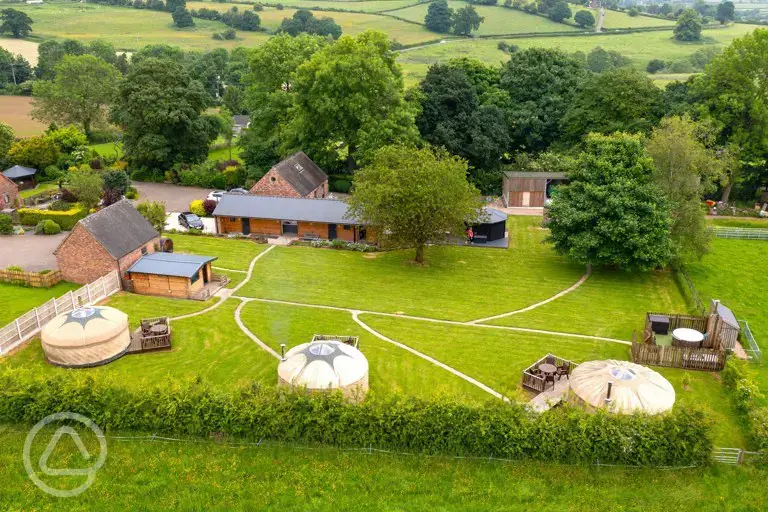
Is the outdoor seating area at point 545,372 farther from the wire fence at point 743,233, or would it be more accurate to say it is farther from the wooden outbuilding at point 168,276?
the wire fence at point 743,233

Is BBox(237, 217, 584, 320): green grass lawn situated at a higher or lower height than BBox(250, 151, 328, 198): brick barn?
lower

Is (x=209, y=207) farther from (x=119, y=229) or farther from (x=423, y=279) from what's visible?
(x=423, y=279)

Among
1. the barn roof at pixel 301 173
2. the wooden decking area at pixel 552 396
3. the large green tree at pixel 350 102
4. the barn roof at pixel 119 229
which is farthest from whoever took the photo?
the large green tree at pixel 350 102

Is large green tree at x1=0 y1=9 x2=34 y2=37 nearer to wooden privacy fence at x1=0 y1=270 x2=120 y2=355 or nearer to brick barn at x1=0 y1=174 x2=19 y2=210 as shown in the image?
brick barn at x1=0 y1=174 x2=19 y2=210

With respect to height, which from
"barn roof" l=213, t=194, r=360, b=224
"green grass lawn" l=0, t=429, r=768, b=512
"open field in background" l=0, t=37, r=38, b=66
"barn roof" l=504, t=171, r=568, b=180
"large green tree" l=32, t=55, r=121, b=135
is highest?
"open field in background" l=0, t=37, r=38, b=66

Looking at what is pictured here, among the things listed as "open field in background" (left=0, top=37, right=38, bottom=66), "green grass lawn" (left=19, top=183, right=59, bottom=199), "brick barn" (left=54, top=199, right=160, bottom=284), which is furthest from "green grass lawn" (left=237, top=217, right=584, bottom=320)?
"open field in background" (left=0, top=37, right=38, bottom=66)

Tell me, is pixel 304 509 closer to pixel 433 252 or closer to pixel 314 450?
pixel 314 450

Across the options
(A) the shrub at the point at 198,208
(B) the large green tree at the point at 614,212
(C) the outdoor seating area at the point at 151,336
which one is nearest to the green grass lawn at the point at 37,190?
(A) the shrub at the point at 198,208
